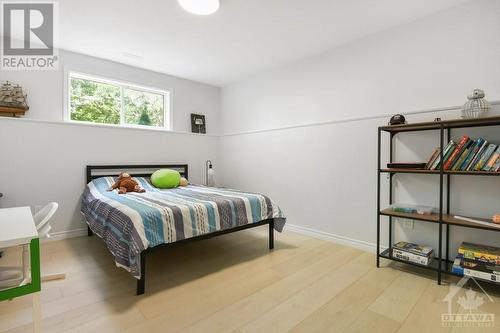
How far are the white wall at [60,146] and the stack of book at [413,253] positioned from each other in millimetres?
3255

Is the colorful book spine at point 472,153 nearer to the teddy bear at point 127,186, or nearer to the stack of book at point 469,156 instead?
the stack of book at point 469,156

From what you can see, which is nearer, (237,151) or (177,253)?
(177,253)

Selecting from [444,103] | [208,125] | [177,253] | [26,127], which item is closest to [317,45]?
[444,103]

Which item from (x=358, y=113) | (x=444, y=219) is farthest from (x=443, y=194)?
(x=358, y=113)

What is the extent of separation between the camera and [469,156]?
197cm

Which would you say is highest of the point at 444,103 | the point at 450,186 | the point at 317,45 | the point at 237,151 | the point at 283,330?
the point at 317,45

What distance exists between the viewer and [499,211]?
2004mm

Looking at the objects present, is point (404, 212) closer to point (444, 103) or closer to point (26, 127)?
point (444, 103)

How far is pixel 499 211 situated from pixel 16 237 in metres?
3.10

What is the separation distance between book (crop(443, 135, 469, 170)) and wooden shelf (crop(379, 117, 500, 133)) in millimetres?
117

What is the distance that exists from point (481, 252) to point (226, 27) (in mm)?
2957

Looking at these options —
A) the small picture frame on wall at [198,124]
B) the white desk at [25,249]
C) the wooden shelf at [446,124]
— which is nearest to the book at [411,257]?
the wooden shelf at [446,124]

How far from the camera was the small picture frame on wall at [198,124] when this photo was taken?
436 centimetres

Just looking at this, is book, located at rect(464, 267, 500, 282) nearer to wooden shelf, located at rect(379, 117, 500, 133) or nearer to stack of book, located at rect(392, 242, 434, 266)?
stack of book, located at rect(392, 242, 434, 266)
